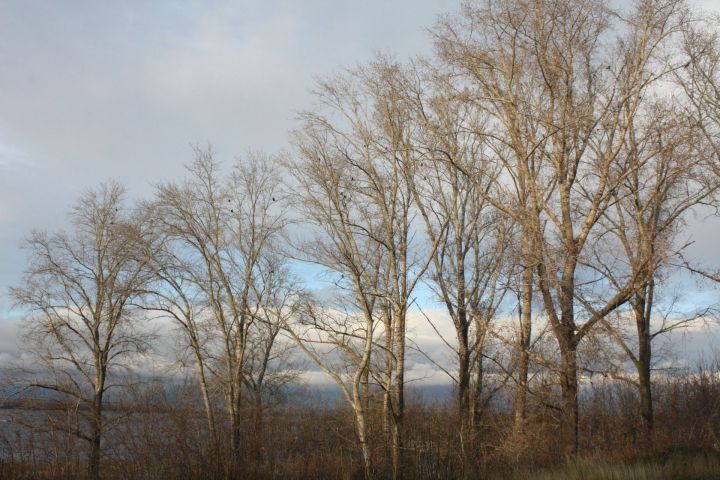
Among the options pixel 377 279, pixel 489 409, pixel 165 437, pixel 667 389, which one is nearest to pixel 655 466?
pixel 165 437

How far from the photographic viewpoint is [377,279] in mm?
20156

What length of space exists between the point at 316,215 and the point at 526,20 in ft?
24.2

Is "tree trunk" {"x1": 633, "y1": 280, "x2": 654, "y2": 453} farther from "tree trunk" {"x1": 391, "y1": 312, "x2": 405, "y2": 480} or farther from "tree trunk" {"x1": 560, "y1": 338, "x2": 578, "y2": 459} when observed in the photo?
"tree trunk" {"x1": 391, "y1": 312, "x2": 405, "y2": 480}

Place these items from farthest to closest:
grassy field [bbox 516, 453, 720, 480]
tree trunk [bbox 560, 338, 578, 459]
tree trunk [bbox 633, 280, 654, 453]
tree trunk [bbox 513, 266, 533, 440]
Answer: tree trunk [bbox 633, 280, 654, 453] < tree trunk [bbox 513, 266, 533, 440] < tree trunk [bbox 560, 338, 578, 459] < grassy field [bbox 516, 453, 720, 480]

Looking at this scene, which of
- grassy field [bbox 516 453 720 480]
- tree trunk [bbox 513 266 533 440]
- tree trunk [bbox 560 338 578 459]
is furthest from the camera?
tree trunk [bbox 513 266 533 440]

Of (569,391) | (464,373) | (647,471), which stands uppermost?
(464,373)

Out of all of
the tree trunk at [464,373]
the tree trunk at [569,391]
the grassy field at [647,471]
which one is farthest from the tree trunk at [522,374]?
the grassy field at [647,471]

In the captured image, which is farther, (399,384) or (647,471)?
(399,384)

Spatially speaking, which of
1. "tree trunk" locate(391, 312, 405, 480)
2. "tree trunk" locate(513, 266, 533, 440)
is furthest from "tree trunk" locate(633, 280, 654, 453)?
"tree trunk" locate(391, 312, 405, 480)

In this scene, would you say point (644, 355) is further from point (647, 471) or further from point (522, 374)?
point (647, 471)

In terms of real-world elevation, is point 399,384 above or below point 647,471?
above

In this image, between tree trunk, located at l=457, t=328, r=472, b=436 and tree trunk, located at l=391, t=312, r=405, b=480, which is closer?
tree trunk, located at l=391, t=312, r=405, b=480

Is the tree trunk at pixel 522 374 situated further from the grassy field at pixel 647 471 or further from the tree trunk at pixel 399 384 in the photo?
the grassy field at pixel 647 471

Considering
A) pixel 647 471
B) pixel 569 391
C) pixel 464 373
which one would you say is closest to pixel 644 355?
pixel 464 373
